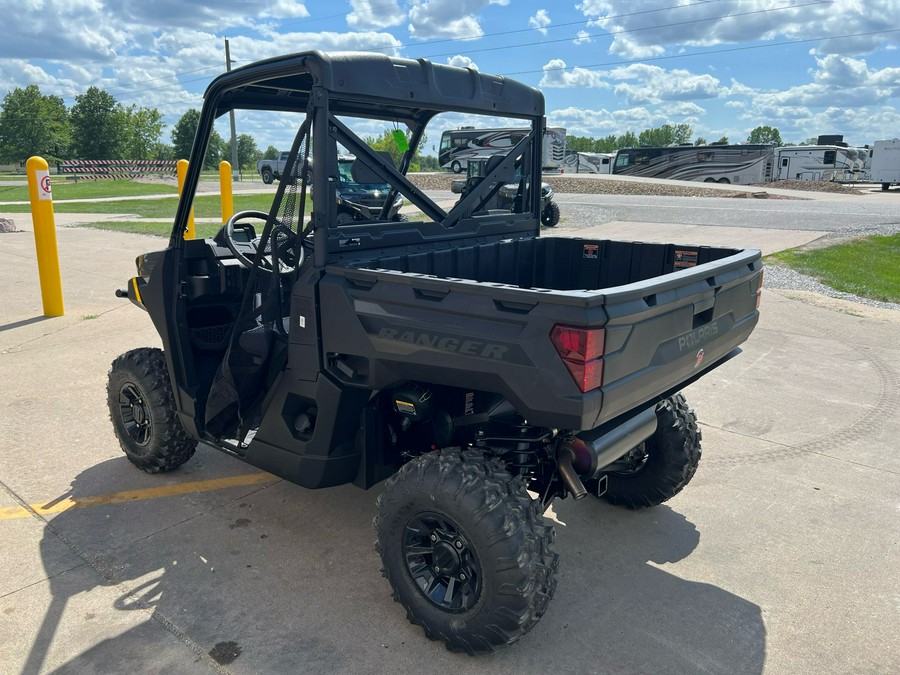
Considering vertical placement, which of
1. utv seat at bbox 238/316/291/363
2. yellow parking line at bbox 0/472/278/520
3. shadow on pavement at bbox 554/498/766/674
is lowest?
shadow on pavement at bbox 554/498/766/674

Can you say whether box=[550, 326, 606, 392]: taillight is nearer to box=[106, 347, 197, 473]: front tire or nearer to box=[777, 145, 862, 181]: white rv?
box=[106, 347, 197, 473]: front tire

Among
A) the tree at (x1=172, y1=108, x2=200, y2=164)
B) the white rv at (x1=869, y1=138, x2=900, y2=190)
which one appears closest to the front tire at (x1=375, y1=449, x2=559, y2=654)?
the white rv at (x1=869, y1=138, x2=900, y2=190)

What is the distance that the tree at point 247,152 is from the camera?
70.7 meters

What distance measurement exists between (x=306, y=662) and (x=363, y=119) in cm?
271

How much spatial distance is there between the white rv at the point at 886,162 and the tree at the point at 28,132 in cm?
6378

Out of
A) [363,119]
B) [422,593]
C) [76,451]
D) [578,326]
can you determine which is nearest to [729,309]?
[578,326]

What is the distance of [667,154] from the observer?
150 feet

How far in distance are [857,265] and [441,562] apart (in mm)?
11637

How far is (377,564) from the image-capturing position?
3.25 metres

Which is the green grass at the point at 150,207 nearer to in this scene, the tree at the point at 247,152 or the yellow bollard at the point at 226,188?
the yellow bollard at the point at 226,188

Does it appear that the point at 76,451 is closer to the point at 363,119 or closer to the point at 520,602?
the point at 363,119

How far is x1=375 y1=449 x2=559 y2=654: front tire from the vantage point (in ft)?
8.19

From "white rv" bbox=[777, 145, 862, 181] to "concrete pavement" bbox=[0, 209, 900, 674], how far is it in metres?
41.8

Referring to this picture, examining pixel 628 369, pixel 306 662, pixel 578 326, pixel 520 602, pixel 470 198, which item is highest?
pixel 470 198
